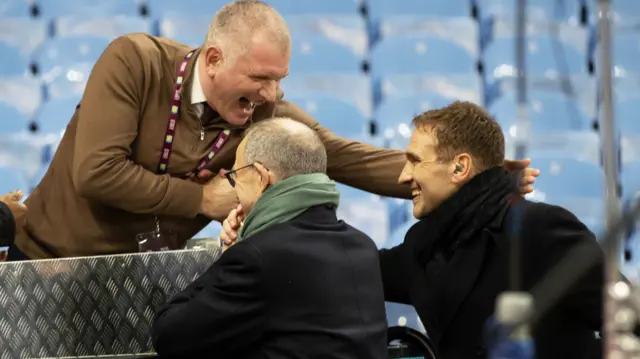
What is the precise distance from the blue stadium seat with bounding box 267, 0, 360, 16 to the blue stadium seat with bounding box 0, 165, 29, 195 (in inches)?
67.7

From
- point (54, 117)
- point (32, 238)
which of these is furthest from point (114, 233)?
point (54, 117)

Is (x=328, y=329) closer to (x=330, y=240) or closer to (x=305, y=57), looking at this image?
(x=330, y=240)

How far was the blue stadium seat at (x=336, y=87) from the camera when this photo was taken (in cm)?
532

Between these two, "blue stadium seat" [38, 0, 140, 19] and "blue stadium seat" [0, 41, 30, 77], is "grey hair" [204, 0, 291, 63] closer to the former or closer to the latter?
"blue stadium seat" [0, 41, 30, 77]

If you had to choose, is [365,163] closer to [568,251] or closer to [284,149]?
[284,149]

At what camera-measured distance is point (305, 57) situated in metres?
5.54

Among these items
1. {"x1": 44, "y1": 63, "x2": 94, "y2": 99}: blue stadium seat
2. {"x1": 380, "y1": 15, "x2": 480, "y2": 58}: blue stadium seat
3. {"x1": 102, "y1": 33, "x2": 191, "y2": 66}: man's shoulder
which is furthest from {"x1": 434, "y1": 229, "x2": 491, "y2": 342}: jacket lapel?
{"x1": 44, "y1": 63, "x2": 94, "y2": 99}: blue stadium seat

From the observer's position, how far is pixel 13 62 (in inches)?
221

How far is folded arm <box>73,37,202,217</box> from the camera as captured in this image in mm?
2705

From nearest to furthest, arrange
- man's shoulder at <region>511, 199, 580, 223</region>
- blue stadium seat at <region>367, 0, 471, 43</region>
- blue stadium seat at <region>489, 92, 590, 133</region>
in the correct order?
man's shoulder at <region>511, 199, 580, 223</region> < blue stadium seat at <region>489, 92, 590, 133</region> < blue stadium seat at <region>367, 0, 471, 43</region>

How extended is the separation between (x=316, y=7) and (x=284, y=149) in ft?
11.1

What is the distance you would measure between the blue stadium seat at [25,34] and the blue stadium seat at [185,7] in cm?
60

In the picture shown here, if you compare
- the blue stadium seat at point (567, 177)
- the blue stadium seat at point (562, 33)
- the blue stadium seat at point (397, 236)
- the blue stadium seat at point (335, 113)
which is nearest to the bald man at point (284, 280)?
the blue stadium seat at point (397, 236)

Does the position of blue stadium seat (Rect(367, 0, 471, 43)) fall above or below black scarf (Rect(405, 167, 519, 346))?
above
